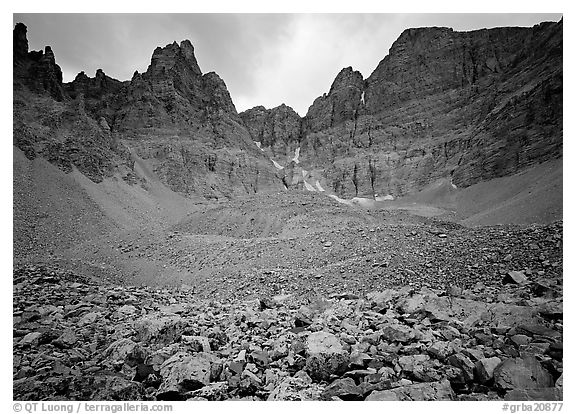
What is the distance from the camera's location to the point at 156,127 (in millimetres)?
52938

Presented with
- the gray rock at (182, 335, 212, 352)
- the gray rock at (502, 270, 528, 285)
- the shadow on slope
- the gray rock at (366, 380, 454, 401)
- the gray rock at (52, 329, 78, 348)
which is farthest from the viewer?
the shadow on slope

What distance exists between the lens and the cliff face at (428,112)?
4322 centimetres

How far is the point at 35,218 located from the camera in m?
14.3

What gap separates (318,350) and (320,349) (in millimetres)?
26

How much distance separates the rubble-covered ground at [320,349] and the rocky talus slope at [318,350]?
12mm

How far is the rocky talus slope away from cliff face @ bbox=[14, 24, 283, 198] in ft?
91.2

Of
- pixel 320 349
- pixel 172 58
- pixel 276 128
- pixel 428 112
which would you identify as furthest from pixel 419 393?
pixel 276 128

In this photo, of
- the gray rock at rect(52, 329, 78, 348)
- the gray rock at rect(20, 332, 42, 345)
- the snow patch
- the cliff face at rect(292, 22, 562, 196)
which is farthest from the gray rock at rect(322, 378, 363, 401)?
the snow patch

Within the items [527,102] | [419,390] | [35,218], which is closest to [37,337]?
[419,390]

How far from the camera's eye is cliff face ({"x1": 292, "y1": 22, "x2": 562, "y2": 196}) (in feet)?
142

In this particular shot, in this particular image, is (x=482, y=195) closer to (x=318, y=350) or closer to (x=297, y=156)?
(x=318, y=350)

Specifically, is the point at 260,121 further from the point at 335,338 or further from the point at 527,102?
the point at 335,338

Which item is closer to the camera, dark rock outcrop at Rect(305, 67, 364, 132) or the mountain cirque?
the mountain cirque

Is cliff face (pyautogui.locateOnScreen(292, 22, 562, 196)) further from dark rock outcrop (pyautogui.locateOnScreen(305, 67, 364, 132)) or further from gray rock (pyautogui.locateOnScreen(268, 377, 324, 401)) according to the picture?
gray rock (pyautogui.locateOnScreen(268, 377, 324, 401))
